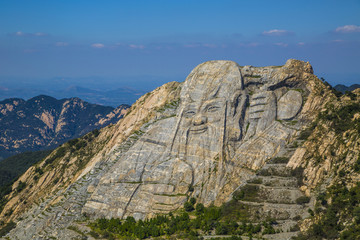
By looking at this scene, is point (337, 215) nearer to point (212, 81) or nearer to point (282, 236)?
point (282, 236)

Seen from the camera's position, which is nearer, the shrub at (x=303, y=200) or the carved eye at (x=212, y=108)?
the shrub at (x=303, y=200)

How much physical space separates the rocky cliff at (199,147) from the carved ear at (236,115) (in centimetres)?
21

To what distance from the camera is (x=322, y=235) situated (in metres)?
70.4

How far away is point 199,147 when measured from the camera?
97875 millimetres

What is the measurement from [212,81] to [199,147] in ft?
50.1

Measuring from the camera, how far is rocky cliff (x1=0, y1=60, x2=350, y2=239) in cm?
9350

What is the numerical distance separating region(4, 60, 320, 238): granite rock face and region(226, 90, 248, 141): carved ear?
0.22 meters

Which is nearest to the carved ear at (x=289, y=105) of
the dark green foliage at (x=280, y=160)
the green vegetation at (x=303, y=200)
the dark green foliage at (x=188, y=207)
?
the dark green foliage at (x=280, y=160)

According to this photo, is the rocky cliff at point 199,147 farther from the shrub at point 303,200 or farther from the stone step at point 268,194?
the shrub at point 303,200

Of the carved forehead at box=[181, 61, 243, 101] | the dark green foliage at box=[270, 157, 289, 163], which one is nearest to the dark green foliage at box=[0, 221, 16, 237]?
the carved forehead at box=[181, 61, 243, 101]

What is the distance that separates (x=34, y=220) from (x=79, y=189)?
11.4m

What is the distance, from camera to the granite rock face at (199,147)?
307ft

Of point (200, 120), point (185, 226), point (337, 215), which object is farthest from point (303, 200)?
point (200, 120)

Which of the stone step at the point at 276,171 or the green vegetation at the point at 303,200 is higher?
the stone step at the point at 276,171
